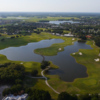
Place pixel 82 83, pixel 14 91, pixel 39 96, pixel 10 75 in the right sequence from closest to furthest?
pixel 39 96 → pixel 14 91 → pixel 10 75 → pixel 82 83

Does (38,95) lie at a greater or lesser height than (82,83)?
greater

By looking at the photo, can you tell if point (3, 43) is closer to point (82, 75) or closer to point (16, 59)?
point (16, 59)

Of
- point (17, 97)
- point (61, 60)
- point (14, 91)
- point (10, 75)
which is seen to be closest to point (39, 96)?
point (17, 97)

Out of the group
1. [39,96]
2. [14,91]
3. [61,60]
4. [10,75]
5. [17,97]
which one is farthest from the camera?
[61,60]

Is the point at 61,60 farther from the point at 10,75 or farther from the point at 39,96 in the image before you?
the point at 39,96

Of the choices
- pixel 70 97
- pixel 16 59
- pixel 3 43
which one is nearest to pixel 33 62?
pixel 16 59

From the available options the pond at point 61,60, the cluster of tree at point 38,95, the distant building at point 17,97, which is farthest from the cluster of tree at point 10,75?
the pond at point 61,60

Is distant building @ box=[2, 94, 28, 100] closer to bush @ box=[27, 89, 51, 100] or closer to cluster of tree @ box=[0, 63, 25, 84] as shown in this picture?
bush @ box=[27, 89, 51, 100]

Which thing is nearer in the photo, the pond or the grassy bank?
the grassy bank

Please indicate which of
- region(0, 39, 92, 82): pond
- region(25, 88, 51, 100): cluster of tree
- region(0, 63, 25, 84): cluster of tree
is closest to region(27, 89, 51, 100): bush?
region(25, 88, 51, 100): cluster of tree

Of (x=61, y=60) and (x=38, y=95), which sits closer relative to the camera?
(x=38, y=95)

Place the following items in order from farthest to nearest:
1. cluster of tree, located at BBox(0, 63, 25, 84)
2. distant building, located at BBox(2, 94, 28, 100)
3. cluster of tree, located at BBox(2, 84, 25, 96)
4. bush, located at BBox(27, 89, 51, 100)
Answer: cluster of tree, located at BBox(0, 63, 25, 84), cluster of tree, located at BBox(2, 84, 25, 96), distant building, located at BBox(2, 94, 28, 100), bush, located at BBox(27, 89, 51, 100)
